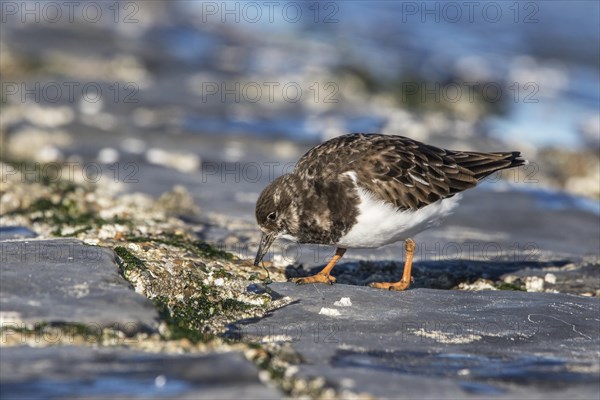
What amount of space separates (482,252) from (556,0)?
62.0 ft

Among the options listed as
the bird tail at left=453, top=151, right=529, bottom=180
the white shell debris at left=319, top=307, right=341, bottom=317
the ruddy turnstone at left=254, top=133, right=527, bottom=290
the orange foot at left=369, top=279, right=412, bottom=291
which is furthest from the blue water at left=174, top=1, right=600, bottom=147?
the white shell debris at left=319, top=307, right=341, bottom=317

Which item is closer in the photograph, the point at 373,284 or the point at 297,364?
the point at 297,364

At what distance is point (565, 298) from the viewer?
5719 millimetres

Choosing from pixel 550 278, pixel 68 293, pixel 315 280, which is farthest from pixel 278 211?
pixel 550 278

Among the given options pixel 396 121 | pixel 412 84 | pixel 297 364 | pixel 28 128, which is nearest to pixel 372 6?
pixel 412 84

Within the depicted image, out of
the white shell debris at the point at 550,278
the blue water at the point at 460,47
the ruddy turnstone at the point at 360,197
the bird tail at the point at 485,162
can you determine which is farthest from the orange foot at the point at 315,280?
the blue water at the point at 460,47

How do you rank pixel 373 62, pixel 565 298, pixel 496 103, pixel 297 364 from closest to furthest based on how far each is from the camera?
pixel 297 364
pixel 565 298
pixel 496 103
pixel 373 62

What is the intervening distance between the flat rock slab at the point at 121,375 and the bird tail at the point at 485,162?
10.3 feet

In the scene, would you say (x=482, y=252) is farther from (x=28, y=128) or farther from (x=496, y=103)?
(x=496, y=103)

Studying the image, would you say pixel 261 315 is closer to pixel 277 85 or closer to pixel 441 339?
pixel 441 339

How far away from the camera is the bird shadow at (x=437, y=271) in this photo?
6.58 metres

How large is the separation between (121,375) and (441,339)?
1842mm

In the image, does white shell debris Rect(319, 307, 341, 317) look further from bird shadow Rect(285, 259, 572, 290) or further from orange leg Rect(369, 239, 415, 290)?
bird shadow Rect(285, 259, 572, 290)

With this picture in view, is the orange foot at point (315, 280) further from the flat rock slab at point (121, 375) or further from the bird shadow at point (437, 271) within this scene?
the flat rock slab at point (121, 375)
